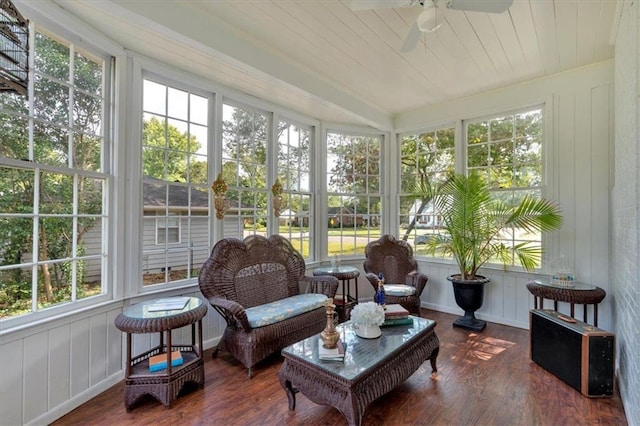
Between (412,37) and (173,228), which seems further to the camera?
(173,228)

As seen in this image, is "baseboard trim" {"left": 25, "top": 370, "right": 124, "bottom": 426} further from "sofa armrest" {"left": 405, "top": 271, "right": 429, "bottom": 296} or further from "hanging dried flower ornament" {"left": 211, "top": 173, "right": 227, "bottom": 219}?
"sofa armrest" {"left": 405, "top": 271, "right": 429, "bottom": 296}

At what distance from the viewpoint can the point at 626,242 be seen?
2104 mm

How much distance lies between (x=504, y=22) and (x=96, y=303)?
3978mm

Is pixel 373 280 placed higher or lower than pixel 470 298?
higher

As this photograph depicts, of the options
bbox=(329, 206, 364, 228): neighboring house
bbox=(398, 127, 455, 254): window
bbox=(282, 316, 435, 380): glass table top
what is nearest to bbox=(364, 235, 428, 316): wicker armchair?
bbox=(398, 127, 455, 254): window

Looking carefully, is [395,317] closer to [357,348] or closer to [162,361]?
[357,348]

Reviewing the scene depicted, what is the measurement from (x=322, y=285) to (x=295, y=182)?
155cm

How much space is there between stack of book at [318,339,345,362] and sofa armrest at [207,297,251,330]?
80 cm

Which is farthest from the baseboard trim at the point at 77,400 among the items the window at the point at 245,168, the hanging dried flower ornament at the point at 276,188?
the hanging dried flower ornament at the point at 276,188

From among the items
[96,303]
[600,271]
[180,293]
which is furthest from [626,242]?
[96,303]

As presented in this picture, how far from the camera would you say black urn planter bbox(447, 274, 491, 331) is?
357 centimetres

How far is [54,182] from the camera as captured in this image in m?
2.18

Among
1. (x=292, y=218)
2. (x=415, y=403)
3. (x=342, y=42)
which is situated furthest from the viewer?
(x=292, y=218)

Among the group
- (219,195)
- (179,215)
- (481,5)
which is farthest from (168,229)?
(481,5)
